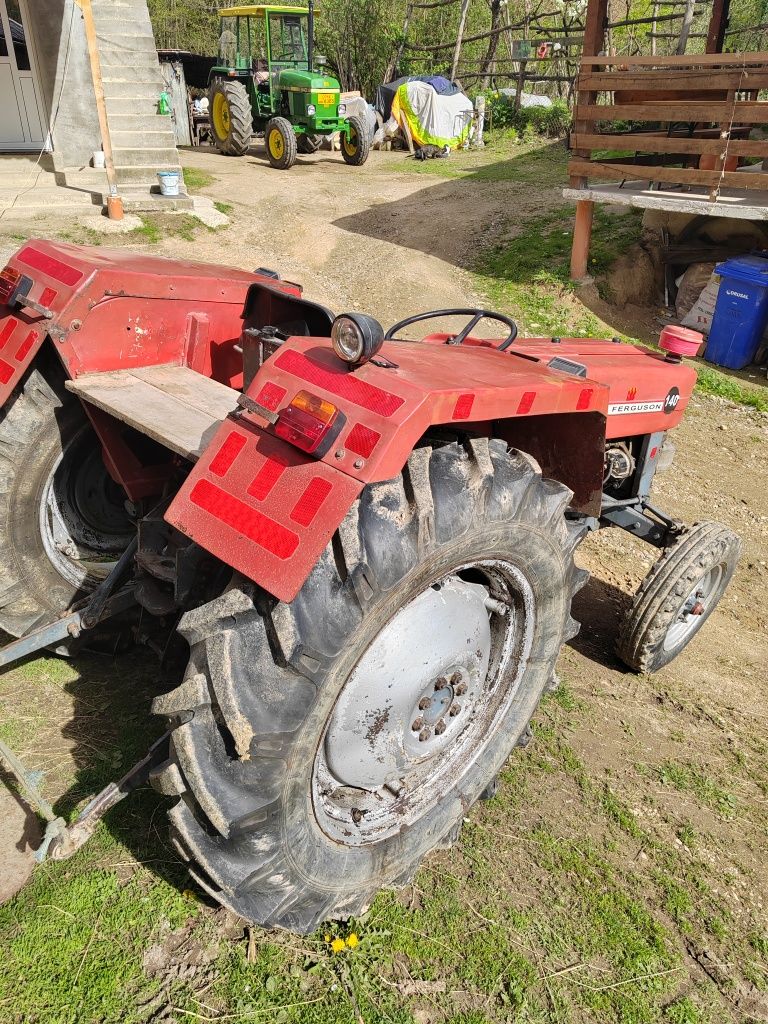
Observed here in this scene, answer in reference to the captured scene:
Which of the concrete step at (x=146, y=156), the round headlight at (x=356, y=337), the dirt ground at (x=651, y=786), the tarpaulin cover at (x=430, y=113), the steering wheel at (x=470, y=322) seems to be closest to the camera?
the round headlight at (x=356, y=337)

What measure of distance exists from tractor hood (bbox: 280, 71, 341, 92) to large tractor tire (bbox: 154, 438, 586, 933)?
14.1 metres

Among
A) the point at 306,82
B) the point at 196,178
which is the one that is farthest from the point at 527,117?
the point at 196,178

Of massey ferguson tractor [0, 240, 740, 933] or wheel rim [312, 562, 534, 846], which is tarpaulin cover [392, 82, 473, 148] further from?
wheel rim [312, 562, 534, 846]

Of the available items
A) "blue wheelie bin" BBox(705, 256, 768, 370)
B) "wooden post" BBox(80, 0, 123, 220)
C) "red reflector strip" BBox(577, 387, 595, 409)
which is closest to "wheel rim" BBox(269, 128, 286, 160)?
"wooden post" BBox(80, 0, 123, 220)

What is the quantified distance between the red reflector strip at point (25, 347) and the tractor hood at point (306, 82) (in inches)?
528

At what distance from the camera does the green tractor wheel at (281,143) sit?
14.1 meters

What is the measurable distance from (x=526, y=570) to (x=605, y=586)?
2.05 meters

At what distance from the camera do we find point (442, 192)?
42.0ft

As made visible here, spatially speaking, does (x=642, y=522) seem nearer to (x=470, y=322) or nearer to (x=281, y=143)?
(x=470, y=322)

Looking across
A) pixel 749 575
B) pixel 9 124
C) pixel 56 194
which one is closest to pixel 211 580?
pixel 749 575

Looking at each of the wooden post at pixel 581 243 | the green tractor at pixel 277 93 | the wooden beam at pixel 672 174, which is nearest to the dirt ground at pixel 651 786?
the wooden beam at pixel 672 174

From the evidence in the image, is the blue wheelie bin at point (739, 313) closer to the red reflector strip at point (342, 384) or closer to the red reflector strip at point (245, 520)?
the red reflector strip at point (342, 384)

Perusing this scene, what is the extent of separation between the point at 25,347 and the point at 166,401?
51cm

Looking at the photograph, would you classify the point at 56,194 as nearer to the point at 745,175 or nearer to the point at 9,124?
the point at 9,124
